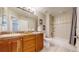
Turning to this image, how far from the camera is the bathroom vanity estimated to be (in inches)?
59.0

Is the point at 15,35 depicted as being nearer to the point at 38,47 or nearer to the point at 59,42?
the point at 38,47

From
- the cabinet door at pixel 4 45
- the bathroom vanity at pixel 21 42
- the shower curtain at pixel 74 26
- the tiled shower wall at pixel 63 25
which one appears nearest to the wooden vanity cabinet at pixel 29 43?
the bathroom vanity at pixel 21 42

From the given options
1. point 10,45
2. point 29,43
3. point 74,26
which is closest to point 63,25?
point 74,26

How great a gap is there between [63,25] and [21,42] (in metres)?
0.72

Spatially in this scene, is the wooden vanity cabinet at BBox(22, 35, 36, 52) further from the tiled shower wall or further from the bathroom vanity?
the tiled shower wall

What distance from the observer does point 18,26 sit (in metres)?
1.68

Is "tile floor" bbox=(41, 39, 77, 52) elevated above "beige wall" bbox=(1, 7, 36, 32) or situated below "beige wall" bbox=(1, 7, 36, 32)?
below

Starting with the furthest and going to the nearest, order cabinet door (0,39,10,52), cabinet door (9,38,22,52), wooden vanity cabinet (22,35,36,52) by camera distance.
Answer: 1. wooden vanity cabinet (22,35,36,52)
2. cabinet door (9,38,22,52)
3. cabinet door (0,39,10,52)

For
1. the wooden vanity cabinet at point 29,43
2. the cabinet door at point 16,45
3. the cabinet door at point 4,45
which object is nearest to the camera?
the cabinet door at point 4,45

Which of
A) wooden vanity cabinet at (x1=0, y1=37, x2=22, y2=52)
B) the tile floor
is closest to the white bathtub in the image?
the tile floor

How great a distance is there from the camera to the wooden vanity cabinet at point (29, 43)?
66.8 inches

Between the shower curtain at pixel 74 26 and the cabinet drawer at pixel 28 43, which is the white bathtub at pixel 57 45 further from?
the cabinet drawer at pixel 28 43
